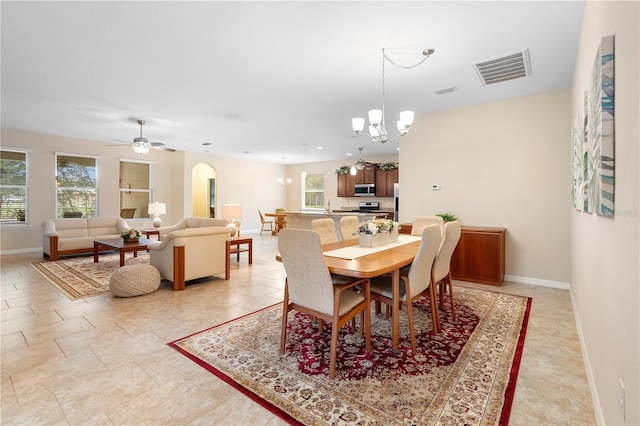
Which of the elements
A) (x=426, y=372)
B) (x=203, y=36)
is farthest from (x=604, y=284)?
(x=203, y=36)

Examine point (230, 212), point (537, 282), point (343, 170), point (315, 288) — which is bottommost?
point (537, 282)

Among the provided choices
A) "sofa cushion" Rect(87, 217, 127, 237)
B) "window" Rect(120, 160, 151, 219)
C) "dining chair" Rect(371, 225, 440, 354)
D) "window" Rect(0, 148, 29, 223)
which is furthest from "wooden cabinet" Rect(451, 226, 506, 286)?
"window" Rect(0, 148, 29, 223)

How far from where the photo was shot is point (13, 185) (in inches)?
255

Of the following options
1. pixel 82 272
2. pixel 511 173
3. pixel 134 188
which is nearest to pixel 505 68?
pixel 511 173

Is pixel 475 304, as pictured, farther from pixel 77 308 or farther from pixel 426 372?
pixel 77 308

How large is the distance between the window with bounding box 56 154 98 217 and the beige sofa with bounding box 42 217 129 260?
3.29ft

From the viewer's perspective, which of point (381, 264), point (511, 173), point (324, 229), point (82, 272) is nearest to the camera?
point (381, 264)

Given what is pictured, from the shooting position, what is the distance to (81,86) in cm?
399

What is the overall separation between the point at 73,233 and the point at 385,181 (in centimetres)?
795

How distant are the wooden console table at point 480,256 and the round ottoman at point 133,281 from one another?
4217 mm

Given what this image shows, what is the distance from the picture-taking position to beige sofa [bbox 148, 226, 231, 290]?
3.98 meters

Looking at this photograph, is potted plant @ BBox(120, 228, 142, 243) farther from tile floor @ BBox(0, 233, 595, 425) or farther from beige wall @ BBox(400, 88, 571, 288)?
beige wall @ BBox(400, 88, 571, 288)

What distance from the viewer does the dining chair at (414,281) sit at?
2.34m

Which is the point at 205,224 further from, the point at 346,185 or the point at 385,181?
the point at 385,181
